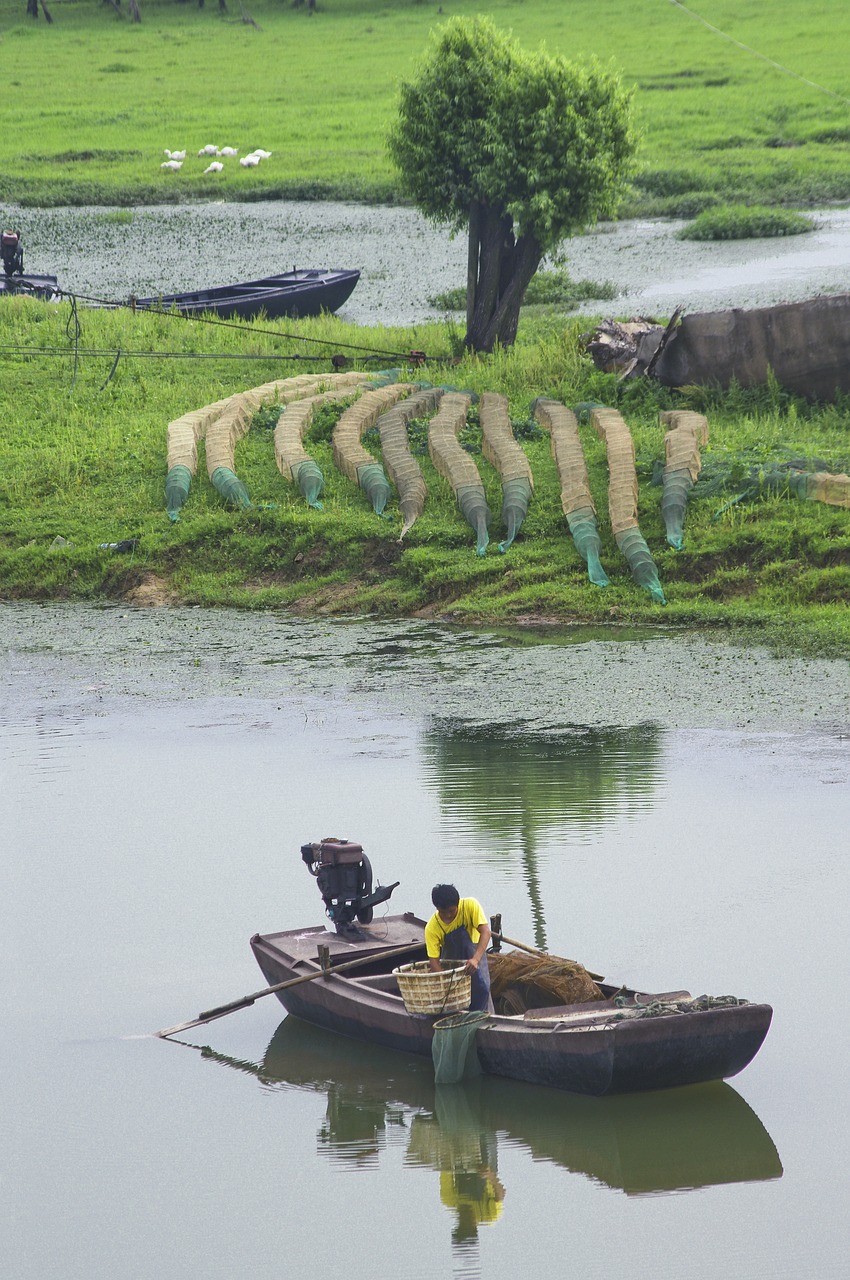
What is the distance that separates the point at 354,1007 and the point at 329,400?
49.6 ft

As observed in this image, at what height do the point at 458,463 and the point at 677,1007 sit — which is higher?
the point at 458,463

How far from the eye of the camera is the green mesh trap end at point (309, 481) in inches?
794

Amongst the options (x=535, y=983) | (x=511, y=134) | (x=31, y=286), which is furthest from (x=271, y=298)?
(x=535, y=983)

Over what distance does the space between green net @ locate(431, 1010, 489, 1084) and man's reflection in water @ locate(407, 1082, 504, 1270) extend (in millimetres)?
87

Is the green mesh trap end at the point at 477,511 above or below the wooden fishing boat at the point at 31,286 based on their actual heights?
below

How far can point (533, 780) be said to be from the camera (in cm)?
1280

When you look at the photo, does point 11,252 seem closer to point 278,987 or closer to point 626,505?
point 626,505

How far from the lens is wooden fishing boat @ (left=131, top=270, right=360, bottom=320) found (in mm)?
29438

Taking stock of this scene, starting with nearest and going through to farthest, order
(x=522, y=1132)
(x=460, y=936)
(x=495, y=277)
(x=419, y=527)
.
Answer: (x=522, y=1132), (x=460, y=936), (x=419, y=527), (x=495, y=277)

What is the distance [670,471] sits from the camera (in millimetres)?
18844

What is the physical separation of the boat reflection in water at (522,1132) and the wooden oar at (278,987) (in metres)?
0.51

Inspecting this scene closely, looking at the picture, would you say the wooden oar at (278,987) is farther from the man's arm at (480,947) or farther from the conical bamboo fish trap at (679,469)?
the conical bamboo fish trap at (679,469)

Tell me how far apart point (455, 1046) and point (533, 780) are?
4624 millimetres

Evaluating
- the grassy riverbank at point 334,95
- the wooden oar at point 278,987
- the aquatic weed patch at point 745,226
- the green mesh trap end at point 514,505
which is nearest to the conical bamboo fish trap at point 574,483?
the green mesh trap end at point 514,505
